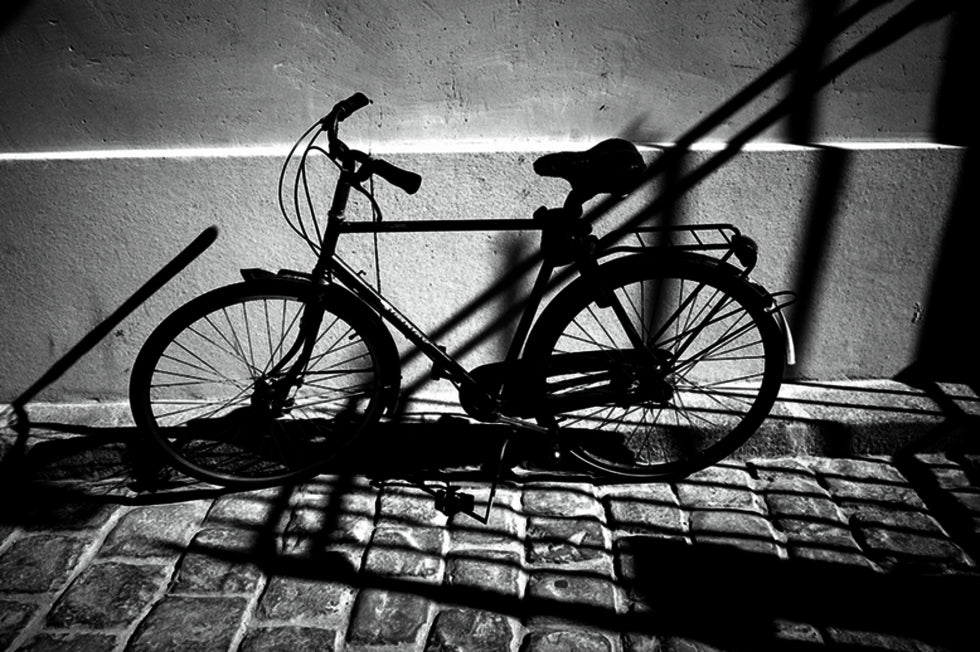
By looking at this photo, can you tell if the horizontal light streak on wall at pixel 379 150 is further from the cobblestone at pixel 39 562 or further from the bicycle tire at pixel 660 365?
the cobblestone at pixel 39 562

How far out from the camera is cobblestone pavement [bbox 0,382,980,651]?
2.97 m

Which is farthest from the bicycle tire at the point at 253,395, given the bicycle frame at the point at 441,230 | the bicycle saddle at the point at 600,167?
the bicycle saddle at the point at 600,167

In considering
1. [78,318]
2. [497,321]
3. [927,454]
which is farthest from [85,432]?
[927,454]

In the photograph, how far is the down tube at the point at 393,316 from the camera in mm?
3402

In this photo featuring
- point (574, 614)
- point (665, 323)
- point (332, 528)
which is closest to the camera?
point (574, 614)

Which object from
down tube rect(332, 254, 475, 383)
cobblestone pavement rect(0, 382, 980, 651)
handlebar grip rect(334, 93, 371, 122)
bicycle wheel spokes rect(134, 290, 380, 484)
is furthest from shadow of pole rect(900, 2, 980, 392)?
bicycle wheel spokes rect(134, 290, 380, 484)

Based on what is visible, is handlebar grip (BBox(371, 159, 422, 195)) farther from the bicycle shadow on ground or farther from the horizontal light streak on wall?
the bicycle shadow on ground

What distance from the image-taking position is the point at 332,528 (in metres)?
3.54

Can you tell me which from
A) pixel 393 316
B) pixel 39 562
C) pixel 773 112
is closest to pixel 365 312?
pixel 393 316

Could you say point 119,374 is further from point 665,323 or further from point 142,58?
point 665,323

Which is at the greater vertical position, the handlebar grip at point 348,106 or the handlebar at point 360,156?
the handlebar grip at point 348,106

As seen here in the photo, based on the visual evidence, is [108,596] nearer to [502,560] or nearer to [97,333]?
[97,333]

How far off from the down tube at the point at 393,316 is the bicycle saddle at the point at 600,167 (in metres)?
0.93

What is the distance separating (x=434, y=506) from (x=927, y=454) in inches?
105
